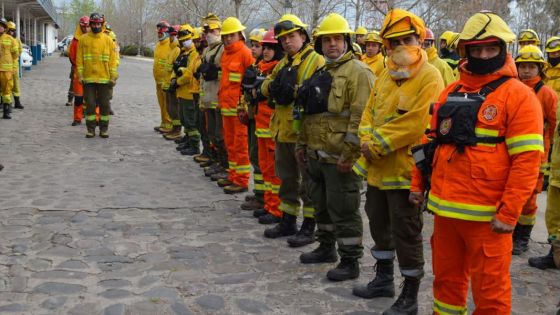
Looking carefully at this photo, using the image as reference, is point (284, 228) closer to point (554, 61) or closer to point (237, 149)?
point (237, 149)

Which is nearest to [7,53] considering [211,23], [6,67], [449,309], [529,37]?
[6,67]

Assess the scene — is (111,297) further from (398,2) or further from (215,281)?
(398,2)

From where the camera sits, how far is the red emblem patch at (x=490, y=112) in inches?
128

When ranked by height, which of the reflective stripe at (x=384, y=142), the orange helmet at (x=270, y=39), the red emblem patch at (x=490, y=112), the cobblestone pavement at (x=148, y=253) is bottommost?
the cobblestone pavement at (x=148, y=253)

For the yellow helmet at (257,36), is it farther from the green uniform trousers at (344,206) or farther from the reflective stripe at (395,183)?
the reflective stripe at (395,183)

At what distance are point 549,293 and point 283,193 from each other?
264 centimetres

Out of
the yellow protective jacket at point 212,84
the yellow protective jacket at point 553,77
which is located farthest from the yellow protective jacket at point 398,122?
the yellow protective jacket at point 212,84

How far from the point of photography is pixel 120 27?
7812 cm

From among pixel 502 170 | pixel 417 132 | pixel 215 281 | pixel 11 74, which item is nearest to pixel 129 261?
pixel 215 281

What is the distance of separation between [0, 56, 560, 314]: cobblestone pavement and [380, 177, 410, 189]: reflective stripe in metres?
0.99

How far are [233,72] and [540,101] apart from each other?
12.6 ft

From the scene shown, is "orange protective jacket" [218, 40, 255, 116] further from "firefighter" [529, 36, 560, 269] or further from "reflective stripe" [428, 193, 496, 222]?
"reflective stripe" [428, 193, 496, 222]

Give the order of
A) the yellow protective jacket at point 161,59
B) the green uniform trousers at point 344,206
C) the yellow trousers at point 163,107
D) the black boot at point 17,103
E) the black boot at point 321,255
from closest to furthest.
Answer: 1. the green uniform trousers at point 344,206
2. the black boot at point 321,255
3. the yellow protective jacket at point 161,59
4. the yellow trousers at point 163,107
5. the black boot at point 17,103

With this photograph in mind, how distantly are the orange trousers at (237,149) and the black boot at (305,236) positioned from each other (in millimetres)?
2130
